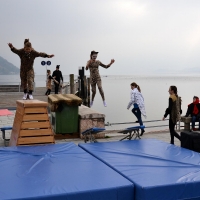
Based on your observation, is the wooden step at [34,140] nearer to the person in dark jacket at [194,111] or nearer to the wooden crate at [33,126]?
the wooden crate at [33,126]

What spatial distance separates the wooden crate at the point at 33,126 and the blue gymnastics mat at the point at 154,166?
1.13 m

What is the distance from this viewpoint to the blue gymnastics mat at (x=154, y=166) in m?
4.50

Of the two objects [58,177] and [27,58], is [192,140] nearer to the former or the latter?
[58,177]

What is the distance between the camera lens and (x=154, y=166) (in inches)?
212

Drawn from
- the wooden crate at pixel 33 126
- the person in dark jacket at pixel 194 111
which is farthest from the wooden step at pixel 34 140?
the person in dark jacket at pixel 194 111

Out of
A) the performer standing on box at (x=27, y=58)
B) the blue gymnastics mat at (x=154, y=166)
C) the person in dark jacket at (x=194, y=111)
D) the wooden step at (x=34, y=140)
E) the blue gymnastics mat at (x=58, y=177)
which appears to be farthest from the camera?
the person in dark jacket at (x=194, y=111)

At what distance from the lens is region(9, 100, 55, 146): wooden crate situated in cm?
737

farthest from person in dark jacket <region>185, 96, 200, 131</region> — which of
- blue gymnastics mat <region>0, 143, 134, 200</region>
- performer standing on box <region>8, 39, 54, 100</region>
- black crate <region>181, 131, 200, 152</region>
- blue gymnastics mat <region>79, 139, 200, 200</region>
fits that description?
blue gymnastics mat <region>0, 143, 134, 200</region>

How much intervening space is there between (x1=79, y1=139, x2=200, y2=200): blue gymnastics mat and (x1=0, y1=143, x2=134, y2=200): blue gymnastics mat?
0.65 ft

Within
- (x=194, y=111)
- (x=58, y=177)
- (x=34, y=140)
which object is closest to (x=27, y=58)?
(x=34, y=140)

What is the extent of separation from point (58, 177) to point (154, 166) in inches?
61.3

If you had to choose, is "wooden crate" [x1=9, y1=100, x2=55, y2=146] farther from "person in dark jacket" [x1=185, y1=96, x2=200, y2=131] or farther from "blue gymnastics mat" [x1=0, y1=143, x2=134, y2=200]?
"person in dark jacket" [x1=185, y1=96, x2=200, y2=131]

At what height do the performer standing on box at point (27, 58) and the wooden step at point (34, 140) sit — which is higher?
the performer standing on box at point (27, 58)

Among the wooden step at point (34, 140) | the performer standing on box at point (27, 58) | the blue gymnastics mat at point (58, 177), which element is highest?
the performer standing on box at point (27, 58)
